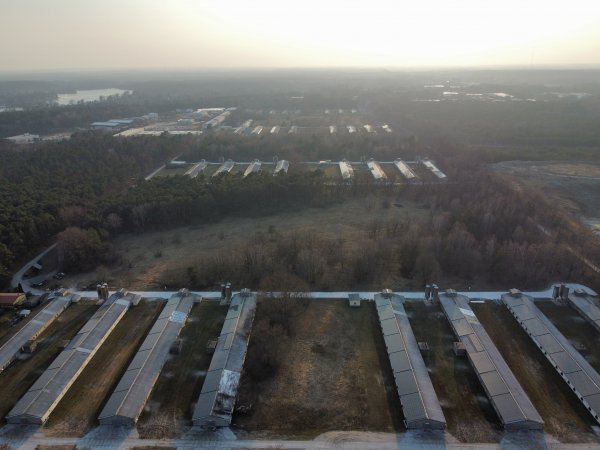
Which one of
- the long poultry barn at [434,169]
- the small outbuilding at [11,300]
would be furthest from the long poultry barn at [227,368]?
the long poultry barn at [434,169]

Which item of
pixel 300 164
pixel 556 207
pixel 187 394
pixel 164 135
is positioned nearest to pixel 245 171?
pixel 300 164

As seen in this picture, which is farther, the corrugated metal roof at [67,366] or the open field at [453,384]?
the corrugated metal roof at [67,366]

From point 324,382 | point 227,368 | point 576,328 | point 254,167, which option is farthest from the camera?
point 254,167

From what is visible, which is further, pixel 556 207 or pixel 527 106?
pixel 527 106

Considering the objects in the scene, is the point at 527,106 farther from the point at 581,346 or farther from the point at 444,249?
the point at 581,346

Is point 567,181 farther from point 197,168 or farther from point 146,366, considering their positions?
point 146,366

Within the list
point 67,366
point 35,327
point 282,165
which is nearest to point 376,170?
point 282,165

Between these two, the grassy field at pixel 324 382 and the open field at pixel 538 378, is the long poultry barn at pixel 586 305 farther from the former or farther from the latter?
the grassy field at pixel 324 382
